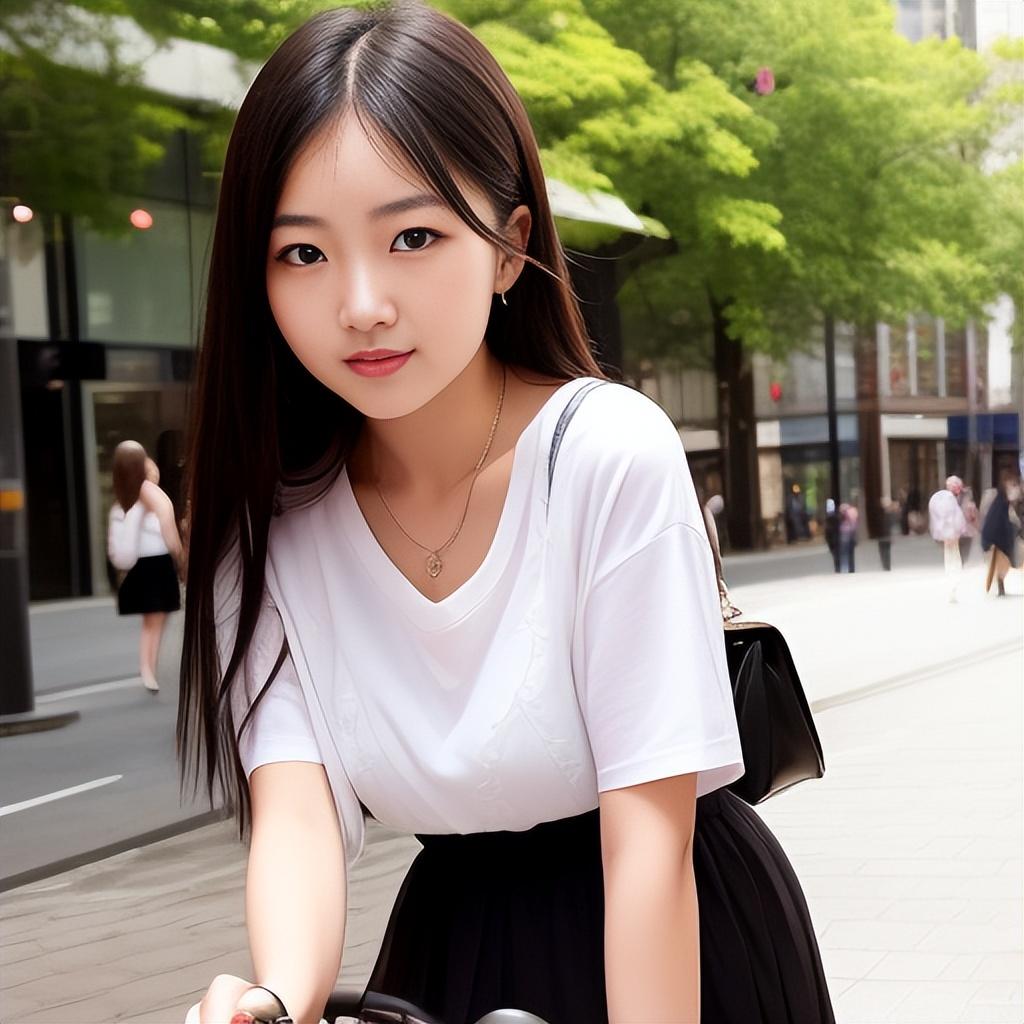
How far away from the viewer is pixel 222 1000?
0.97m

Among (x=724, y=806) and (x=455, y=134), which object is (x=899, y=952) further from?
(x=455, y=134)

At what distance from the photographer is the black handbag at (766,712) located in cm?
143

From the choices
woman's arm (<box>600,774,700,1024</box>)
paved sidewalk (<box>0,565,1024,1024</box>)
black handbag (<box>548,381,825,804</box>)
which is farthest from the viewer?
paved sidewalk (<box>0,565,1024,1024</box>)

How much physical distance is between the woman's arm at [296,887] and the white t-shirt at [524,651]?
0.08ft

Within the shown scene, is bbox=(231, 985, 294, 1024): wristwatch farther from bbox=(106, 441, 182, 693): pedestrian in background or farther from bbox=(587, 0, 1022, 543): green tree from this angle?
bbox=(587, 0, 1022, 543): green tree

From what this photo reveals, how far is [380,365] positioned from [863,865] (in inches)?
128

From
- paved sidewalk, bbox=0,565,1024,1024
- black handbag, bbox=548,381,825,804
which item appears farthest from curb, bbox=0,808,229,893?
black handbag, bbox=548,381,825,804

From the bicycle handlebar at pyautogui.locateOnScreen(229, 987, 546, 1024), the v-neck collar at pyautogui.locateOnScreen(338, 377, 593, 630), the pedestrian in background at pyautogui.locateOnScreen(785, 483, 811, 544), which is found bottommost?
the bicycle handlebar at pyautogui.locateOnScreen(229, 987, 546, 1024)

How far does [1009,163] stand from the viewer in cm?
452

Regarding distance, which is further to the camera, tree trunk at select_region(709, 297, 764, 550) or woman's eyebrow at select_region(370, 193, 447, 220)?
tree trunk at select_region(709, 297, 764, 550)

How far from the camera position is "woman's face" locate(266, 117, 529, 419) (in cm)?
112

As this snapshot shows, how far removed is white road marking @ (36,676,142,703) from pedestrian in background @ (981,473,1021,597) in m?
2.49

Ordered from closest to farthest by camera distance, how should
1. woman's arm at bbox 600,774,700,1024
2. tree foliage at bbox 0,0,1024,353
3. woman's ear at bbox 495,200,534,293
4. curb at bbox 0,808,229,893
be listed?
woman's arm at bbox 600,774,700,1024, woman's ear at bbox 495,200,534,293, curb at bbox 0,808,229,893, tree foliage at bbox 0,0,1024,353

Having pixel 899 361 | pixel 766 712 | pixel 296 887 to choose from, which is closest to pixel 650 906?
pixel 296 887
